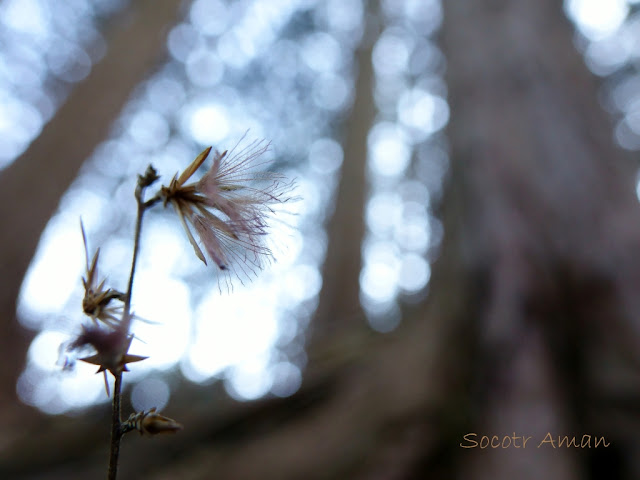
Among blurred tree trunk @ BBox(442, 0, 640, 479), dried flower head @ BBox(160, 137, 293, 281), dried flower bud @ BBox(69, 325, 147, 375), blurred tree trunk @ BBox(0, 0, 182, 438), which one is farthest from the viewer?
blurred tree trunk @ BBox(0, 0, 182, 438)

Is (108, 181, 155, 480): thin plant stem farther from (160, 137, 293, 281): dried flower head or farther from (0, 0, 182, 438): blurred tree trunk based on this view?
(0, 0, 182, 438): blurred tree trunk

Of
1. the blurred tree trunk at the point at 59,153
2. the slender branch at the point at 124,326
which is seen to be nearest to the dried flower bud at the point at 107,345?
the slender branch at the point at 124,326

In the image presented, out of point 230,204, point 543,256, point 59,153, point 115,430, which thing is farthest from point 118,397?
point 59,153

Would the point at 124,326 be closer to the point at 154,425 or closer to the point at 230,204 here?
the point at 154,425

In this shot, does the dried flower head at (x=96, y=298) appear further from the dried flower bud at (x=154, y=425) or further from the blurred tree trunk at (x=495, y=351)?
the blurred tree trunk at (x=495, y=351)

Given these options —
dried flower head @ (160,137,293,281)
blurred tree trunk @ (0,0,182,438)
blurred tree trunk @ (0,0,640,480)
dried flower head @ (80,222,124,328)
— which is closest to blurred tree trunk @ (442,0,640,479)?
blurred tree trunk @ (0,0,640,480)

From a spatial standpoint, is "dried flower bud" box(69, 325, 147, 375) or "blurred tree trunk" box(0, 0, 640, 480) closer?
"dried flower bud" box(69, 325, 147, 375)
